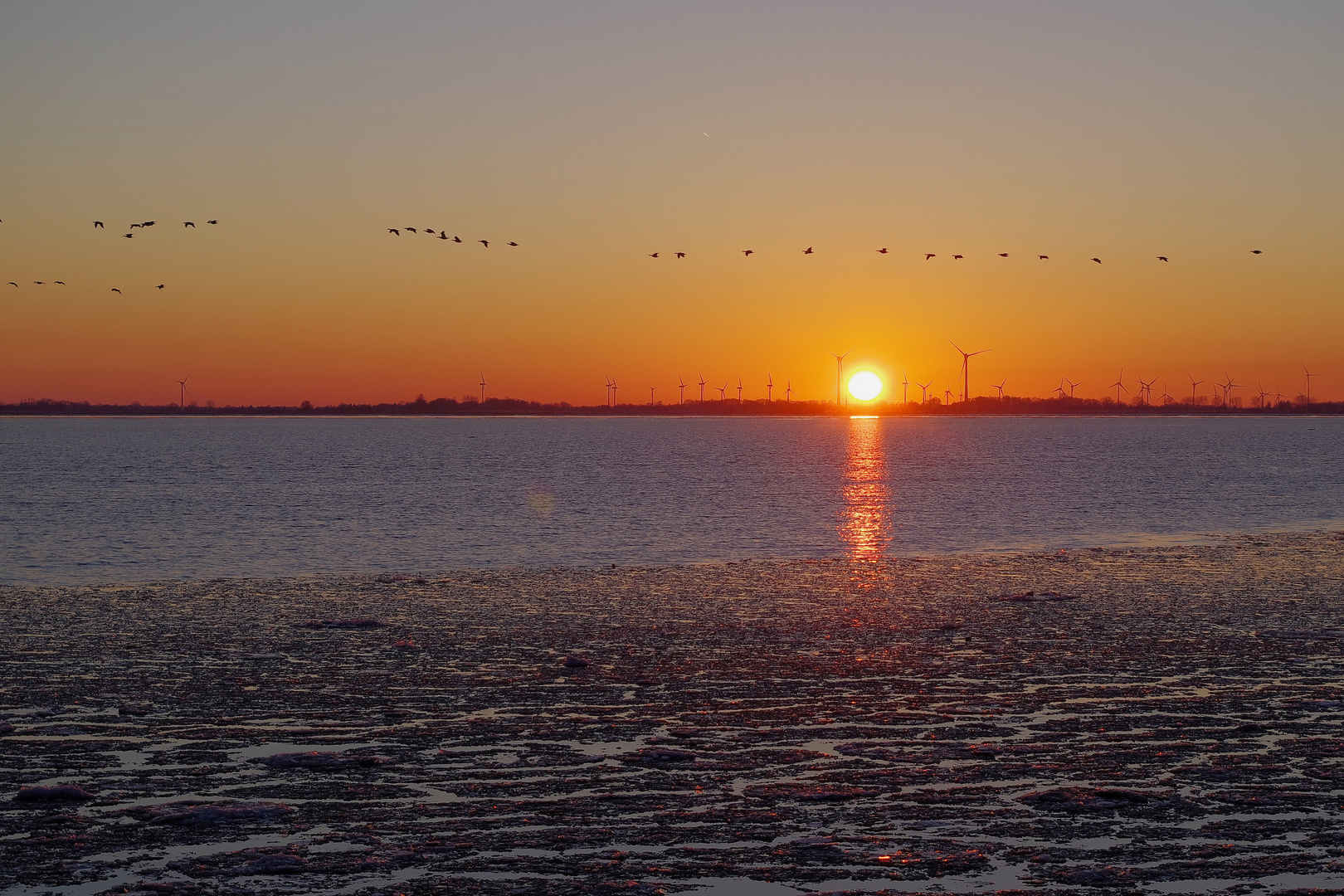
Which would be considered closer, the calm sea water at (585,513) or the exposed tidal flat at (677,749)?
the exposed tidal flat at (677,749)

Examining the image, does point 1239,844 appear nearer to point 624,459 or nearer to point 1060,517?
point 1060,517

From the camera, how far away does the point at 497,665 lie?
23156mm

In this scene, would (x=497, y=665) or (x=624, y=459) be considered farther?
(x=624, y=459)

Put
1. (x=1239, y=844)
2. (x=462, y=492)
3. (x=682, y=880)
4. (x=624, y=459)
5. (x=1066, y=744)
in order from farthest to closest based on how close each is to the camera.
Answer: (x=624, y=459) < (x=462, y=492) < (x=1066, y=744) < (x=1239, y=844) < (x=682, y=880)

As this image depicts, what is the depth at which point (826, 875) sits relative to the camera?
38.9 ft

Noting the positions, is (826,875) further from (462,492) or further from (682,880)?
(462,492)

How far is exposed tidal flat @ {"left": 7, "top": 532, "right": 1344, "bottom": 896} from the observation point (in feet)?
39.9

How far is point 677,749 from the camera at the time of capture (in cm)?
1639

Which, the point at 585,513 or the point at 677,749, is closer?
the point at 677,749

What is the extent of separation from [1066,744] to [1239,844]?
4.08 meters

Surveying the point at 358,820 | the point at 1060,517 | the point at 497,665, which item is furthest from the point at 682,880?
the point at 1060,517

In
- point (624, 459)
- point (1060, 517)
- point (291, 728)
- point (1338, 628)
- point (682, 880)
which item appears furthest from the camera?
point (624, 459)

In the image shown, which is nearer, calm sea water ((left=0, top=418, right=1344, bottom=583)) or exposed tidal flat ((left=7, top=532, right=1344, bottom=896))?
exposed tidal flat ((left=7, top=532, right=1344, bottom=896))

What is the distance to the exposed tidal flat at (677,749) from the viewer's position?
39.9ft
